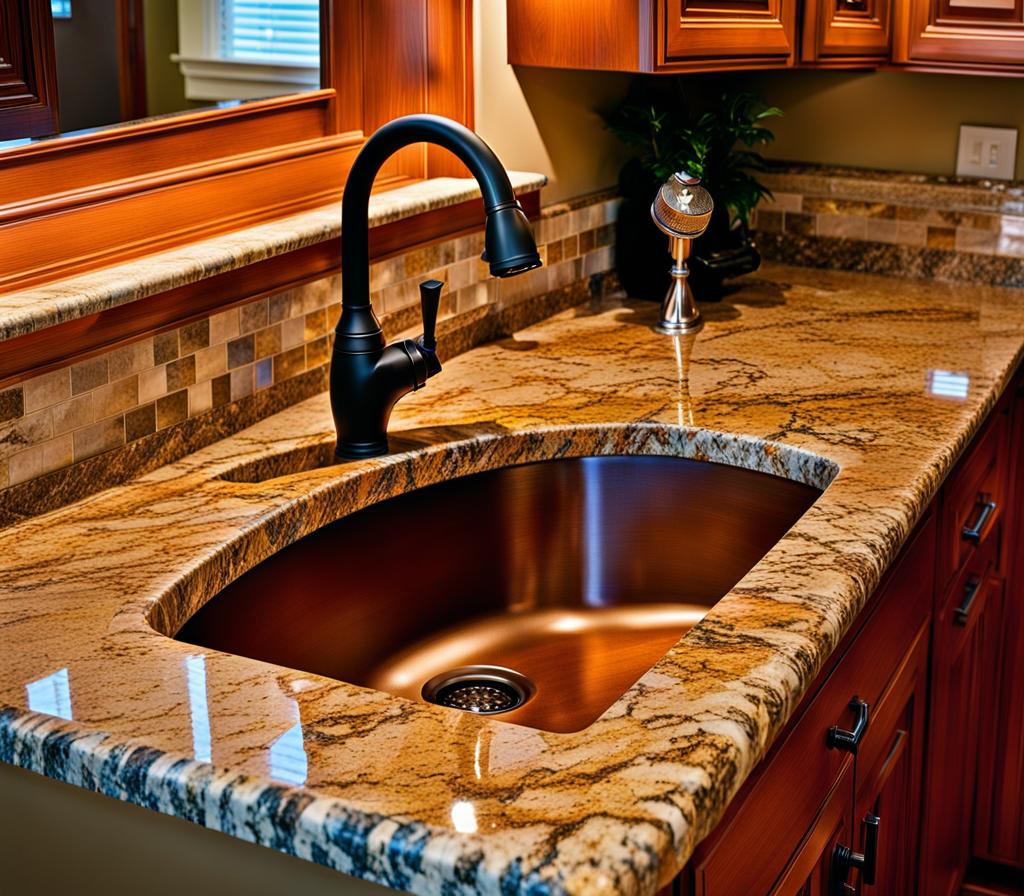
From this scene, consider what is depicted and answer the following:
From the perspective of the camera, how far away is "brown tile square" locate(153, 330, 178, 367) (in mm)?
1382

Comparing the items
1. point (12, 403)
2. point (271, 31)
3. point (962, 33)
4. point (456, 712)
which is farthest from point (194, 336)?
point (962, 33)

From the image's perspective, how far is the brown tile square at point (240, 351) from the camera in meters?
1.50

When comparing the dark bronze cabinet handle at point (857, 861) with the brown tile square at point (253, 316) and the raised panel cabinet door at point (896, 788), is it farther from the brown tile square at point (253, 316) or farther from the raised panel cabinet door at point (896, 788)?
the brown tile square at point (253, 316)

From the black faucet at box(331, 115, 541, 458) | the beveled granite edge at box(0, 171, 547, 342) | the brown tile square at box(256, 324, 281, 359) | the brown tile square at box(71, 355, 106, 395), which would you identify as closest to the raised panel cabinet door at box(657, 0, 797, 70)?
the beveled granite edge at box(0, 171, 547, 342)

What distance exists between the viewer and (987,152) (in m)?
2.39

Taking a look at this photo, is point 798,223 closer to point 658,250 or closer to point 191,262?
point 658,250

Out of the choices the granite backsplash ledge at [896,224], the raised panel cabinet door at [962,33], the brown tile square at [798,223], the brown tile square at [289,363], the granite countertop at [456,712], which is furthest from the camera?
the brown tile square at [798,223]

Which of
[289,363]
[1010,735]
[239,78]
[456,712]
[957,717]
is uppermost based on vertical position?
[239,78]

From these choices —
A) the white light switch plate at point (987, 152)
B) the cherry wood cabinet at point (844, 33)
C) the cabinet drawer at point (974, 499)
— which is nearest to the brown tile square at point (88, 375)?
the cabinet drawer at point (974, 499)

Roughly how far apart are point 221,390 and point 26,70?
0.39 m

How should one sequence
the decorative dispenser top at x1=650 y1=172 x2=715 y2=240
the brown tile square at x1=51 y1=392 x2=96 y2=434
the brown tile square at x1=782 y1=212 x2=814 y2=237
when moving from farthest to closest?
1. the brown tile square at x1=782 y1=212 x2=814 y2=237
2. the decorative dispenser top at x1=650 y1=172 x2=715 y2=240
3. the brown tile square at x1=51 y1=392 x2=96 y2=434

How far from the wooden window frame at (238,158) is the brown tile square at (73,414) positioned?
0.40ft

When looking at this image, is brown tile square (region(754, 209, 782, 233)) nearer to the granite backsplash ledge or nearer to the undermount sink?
the granite backsplash ledge

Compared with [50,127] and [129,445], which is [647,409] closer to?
[129,445]
